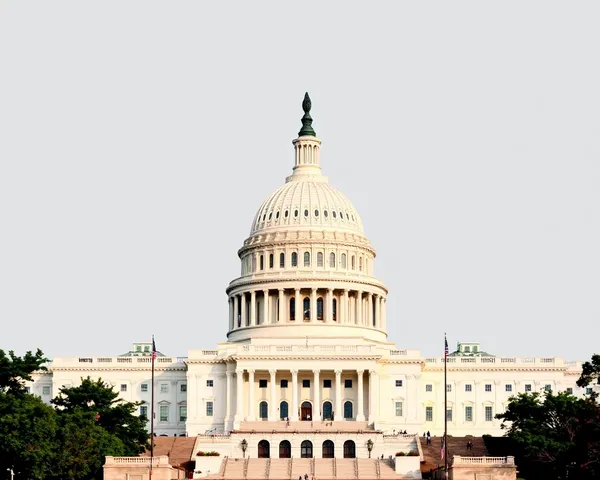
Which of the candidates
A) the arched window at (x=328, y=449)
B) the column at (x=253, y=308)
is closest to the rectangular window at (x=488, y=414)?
the arched window at (x=328, y=449)

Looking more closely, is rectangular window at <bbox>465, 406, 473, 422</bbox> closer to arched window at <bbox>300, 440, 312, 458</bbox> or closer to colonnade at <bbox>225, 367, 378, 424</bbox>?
colonnade at <bbox>225, 367, 378, 424</bbox>

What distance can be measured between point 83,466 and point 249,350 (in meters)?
52.6

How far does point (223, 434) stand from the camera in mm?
174125

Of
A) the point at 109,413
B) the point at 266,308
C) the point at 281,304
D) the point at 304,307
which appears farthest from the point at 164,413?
the point at 109,413

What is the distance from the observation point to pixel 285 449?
169 metres

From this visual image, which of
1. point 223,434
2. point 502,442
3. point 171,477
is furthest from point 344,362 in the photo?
point 171,477

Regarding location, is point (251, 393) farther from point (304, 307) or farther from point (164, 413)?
point (304, 307)

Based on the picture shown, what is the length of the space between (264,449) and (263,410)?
14990mm

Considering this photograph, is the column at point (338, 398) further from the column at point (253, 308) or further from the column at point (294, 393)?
the column at point (253, 308)

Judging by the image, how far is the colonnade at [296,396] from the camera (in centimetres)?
18150

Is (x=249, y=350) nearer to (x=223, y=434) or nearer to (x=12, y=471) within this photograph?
(x=223, y=434)

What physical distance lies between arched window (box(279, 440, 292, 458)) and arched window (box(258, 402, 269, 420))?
13.6m

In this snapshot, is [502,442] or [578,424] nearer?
[578,424]

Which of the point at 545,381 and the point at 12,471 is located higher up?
the point at 545,381
